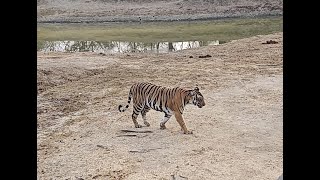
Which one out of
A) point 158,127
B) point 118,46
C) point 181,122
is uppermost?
point 118,46

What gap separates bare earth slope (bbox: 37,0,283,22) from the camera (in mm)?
32562

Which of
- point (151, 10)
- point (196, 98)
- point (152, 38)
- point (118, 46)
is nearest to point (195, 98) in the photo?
point (196, 98)

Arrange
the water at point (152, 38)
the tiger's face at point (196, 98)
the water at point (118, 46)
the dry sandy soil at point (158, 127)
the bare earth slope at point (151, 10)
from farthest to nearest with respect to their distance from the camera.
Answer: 1. the bare earth slope at point (151, 10)
2. the water at point (152, 38)
3. the water at point (118, 46)
4. the tiger's face at point (196, 98)
5. the dry sandy soil at point (158, 127)

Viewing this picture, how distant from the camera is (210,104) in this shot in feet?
28.9

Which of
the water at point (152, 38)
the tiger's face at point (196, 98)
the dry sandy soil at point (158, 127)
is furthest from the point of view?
the water at point (152, 38)

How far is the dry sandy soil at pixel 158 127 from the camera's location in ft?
18.1

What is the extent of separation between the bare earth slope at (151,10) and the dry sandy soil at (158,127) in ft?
62.3

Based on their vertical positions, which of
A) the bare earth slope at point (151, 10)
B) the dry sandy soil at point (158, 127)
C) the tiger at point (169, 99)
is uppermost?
the bare earth slope at point (151, 10)

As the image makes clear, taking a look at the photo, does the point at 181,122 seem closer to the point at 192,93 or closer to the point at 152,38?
Result: the point at 192,93

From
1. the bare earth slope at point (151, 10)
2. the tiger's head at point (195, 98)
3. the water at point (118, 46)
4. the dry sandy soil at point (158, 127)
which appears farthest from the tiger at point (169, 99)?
the bare earth slope at point (151, 10)

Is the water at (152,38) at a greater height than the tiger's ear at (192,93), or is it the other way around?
the water at (152,38)

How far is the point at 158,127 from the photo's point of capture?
23.7ft

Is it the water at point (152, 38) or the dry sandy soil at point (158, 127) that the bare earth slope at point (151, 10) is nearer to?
the water at point (152, 38)

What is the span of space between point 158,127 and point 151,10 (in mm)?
28350
